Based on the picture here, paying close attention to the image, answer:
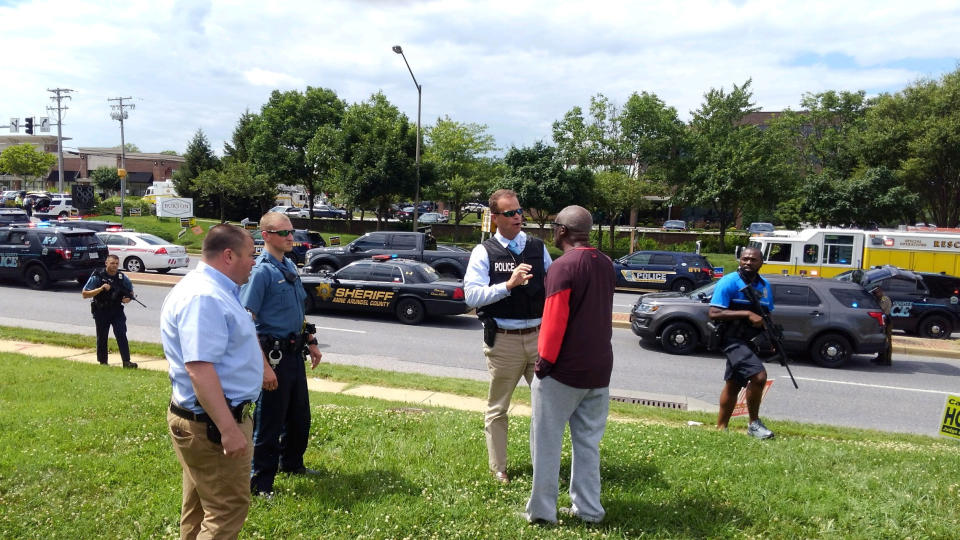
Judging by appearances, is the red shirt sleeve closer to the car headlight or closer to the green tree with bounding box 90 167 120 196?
the car headlight

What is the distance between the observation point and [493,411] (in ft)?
14.3

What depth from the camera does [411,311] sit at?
14586 mm

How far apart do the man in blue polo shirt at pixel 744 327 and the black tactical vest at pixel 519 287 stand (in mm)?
2356

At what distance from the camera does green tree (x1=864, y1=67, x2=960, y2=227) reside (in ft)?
97.2

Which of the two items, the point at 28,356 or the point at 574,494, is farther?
the point at 28,356

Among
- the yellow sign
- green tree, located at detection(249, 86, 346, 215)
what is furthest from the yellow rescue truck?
green tree, located at detection(249, 86, 346, 215)

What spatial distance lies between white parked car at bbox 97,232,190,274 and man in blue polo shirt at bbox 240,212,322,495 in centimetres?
1957

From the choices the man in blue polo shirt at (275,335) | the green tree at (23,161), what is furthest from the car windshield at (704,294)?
the green tree at (23,161)

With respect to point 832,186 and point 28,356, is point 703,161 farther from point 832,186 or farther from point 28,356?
point 28,356

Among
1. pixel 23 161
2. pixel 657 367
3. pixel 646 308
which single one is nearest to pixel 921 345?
pixel 646 308

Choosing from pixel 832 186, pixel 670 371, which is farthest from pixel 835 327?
pixel 832 186

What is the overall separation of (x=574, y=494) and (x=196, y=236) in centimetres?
3647

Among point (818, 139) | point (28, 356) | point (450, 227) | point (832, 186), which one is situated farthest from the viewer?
point (818, 139)

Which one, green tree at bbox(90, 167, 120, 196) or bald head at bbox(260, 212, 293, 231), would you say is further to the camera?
green tree at bbox(90, 167, 120, 196)
